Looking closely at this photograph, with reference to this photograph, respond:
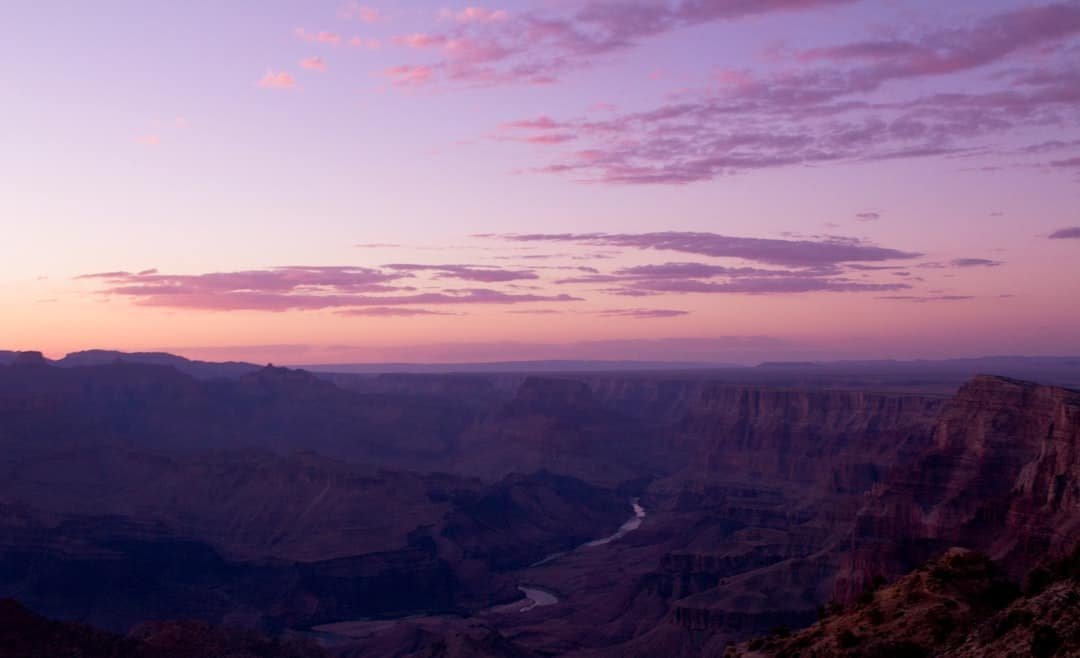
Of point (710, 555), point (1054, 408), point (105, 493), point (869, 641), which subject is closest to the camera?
point (869, 641)

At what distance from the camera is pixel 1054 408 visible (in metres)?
93.6

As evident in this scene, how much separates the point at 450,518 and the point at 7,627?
127 metres

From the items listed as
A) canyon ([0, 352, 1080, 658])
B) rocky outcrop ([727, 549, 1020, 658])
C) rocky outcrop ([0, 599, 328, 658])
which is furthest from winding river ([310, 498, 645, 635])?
rocky outcrop ([727, 549, 1020, 658])

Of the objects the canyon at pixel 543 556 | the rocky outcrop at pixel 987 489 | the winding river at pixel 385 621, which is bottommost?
the winding river at pixel 385 621

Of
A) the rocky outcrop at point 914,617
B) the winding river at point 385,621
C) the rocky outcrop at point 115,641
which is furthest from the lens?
the winding river at point 385,621

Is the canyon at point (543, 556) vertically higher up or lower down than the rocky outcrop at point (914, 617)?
lower down

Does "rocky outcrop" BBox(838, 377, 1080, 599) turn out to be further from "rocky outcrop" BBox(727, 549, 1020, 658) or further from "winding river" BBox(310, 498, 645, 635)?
"winding river" BBox(310, 498, 645, 635)

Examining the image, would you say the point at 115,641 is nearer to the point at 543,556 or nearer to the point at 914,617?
the point at 914,617

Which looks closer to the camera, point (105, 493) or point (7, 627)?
point (7, 627)

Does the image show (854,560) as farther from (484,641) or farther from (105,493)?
(105,493)

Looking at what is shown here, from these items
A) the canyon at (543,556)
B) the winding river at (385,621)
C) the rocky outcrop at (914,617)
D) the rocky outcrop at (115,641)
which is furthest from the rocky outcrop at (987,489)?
the winding river at (385,621)

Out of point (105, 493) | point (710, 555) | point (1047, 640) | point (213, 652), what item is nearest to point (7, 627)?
point (213, 652)

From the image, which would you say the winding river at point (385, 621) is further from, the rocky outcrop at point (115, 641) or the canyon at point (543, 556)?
the rocky outcrop at point (115, 641)

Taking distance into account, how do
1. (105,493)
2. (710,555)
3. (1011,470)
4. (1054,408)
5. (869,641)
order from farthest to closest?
(105,493) < (710,555) < (1011,470) < (1054,408) < (869,641)
